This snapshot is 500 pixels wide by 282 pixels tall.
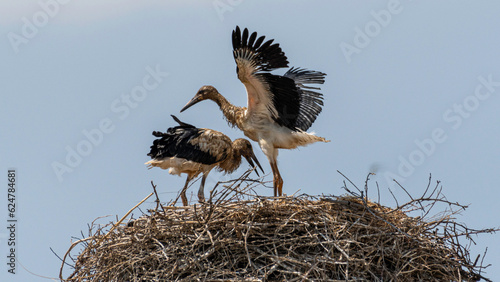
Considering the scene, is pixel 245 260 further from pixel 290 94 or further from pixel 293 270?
pixel 290 94

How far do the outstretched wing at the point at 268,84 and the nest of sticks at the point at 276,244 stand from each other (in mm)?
1949

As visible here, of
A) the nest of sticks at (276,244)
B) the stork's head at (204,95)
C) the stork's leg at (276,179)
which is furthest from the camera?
the stork's head at (204,95)

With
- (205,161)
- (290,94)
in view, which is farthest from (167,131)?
(290,94)

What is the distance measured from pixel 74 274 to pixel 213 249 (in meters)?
1.53

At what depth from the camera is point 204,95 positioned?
9.24 m

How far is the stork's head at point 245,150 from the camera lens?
9.33 metres

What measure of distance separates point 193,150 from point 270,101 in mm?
1183

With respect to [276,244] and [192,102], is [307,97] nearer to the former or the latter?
[192,102]

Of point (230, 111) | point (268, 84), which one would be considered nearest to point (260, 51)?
point (268, 84)

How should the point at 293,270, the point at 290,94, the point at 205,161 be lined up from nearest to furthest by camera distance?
the point at 293,270
the point at 290,94
the point at 205,161

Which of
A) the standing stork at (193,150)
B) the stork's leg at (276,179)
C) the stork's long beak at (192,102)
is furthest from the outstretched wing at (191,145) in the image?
the stork's leg at (276,179)

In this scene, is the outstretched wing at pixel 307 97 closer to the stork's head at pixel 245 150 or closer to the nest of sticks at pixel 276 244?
the stork's head at pixel 245 150

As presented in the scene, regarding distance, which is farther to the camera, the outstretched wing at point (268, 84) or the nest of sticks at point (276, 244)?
the outstretched wing at point (268, 84)

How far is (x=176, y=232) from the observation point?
6324 millimetres
